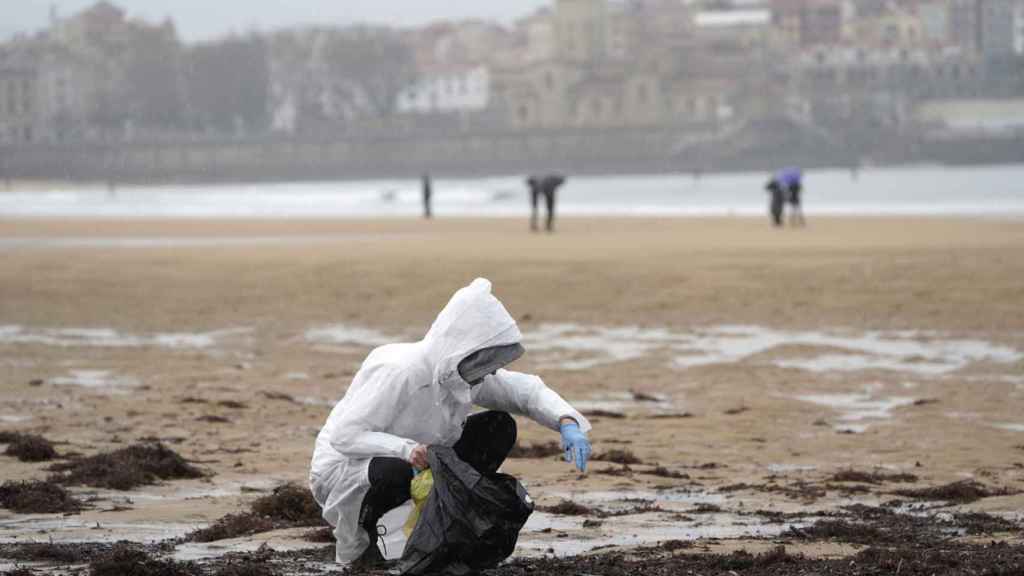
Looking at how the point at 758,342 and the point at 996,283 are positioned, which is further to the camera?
the point at 996,283

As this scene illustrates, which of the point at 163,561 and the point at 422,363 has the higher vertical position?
the point at 422,363

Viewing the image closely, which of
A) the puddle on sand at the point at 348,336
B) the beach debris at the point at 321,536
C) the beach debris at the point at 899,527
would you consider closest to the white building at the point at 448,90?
the puddle on sand at the point at 348,336

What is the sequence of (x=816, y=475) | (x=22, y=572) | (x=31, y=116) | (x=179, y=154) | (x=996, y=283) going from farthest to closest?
(x=31, y=116), (x=179, y=154), (x=996, y=283), (x=816, y=475), (x=22, y=572)

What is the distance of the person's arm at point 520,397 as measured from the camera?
5.86 metres

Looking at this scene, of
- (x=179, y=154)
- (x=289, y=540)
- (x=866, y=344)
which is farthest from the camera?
(x=179, y=154)

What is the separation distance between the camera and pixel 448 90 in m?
191

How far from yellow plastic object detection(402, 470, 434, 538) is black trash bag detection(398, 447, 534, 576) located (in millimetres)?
65

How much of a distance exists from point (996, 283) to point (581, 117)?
149m

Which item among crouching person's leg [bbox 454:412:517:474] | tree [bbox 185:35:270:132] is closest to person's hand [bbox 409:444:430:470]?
crouching person's leg [bbox 454:412:517:474]

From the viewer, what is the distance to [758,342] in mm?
14398

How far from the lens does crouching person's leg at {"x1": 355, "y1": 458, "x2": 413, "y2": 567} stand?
5773 mm

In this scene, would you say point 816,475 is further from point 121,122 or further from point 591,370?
point 121,122

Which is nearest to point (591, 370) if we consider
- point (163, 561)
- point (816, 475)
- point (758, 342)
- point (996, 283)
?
point (758, 342)

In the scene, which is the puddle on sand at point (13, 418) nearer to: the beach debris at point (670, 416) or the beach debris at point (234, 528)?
the beach debris at point (670, 416)
